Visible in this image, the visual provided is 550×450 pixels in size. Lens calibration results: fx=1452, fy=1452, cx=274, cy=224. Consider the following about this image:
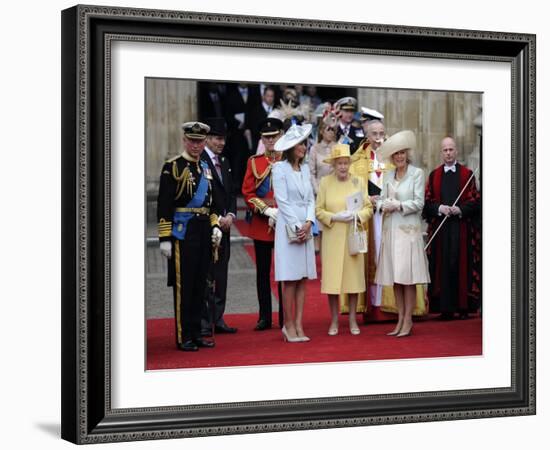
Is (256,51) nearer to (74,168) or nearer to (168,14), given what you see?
(168,14)

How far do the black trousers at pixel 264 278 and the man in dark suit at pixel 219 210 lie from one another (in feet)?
0.97

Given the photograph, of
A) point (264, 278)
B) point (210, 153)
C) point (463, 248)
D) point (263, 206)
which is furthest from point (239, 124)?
point (463, 248)

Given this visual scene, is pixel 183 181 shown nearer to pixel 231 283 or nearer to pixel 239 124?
pixel 239 124

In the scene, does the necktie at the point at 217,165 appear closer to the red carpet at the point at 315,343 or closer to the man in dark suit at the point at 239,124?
the man in dark suit at the point at 239,124

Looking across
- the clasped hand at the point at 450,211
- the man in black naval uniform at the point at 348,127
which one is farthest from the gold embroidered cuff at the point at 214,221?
the clasped hand at the point at 450,211

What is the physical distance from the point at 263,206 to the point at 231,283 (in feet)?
2.61

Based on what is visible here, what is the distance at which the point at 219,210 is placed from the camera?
11.1 m

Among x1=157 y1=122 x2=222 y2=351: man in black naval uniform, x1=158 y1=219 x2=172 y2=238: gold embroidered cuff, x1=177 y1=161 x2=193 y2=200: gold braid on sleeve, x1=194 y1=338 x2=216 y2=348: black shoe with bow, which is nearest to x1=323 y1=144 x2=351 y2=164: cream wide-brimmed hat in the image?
x1=157 y1=122 x2=222 y2=351: man in black naval uniform

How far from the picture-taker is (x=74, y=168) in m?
9.94

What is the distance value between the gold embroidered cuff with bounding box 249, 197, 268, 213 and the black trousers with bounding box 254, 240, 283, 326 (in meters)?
0.26

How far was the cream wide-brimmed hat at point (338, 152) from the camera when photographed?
11.4 meters

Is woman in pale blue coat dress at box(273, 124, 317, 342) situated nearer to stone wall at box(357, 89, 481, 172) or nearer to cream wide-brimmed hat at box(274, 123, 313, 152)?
cream wide-brimmed hat at box(274, 123, 313, 152)

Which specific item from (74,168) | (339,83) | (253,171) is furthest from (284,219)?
(74,168)

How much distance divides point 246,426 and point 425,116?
9.03 ft
